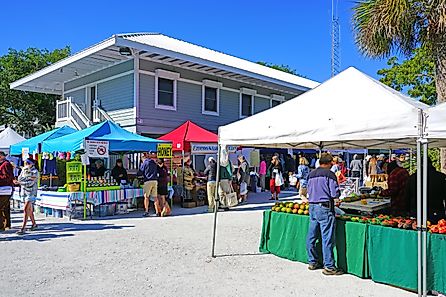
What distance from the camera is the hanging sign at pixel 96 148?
11203 millimetres

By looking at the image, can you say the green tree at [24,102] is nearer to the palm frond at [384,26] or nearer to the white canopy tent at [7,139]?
the white canopy tent at [7,139]

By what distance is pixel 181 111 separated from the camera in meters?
17.7

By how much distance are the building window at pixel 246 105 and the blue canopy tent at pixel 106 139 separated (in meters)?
8.90

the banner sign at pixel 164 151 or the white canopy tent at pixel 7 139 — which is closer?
the banner sign at pixel 164 151

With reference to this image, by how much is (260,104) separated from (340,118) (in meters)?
16.5

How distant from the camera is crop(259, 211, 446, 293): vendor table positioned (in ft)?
16.6

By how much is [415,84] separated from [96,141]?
20.1m

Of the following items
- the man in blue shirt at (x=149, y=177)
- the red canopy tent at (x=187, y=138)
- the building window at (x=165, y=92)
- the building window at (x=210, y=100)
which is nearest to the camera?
the man in blue shirt at (x=149, y=177)

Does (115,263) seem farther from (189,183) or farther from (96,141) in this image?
(189,183)

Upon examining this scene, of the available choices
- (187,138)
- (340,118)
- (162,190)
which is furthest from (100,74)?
(340,118)

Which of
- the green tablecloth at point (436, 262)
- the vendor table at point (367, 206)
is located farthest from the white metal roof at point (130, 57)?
the green tablecloth at point (436, 262)

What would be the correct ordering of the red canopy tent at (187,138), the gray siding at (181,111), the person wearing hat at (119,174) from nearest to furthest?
the person wearing hat at (119,174) < the red canopy tent at (187,138) < the gray siding at (181,111)

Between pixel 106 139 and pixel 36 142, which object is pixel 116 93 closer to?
pixel 36 142

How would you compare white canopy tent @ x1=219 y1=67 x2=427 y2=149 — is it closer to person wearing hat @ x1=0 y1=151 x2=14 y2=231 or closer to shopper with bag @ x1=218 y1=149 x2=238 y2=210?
person wearing hat @ x1=0 y1=151 x2=14 y2=231
